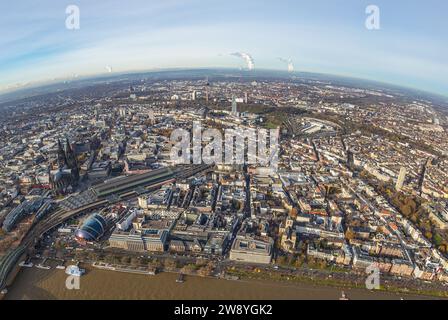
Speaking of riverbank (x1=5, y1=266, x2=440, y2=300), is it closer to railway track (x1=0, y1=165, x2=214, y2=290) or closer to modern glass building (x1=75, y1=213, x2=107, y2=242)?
railway track (x1=0, y1=165, x2=214, y2=290)

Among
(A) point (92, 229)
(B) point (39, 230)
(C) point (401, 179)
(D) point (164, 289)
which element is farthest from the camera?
(C) point (401, 179)

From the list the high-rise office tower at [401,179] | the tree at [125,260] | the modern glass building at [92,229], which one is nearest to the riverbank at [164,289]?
the tree at [125,260]

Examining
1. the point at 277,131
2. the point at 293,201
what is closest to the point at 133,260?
the point at 293,201

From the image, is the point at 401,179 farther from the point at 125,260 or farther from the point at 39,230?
the point at 39,230

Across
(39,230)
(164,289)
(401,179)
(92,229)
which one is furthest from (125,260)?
(401,179)

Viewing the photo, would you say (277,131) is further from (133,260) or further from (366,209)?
(133,260)

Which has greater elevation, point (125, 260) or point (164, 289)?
point (125, 260)

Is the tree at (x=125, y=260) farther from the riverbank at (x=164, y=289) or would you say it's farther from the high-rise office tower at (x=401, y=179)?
the high-rise office tower at (x=401, y=179)
